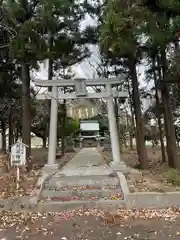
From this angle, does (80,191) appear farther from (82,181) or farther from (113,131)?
(113,131)

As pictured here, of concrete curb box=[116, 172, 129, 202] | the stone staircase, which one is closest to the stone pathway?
the stone staircase

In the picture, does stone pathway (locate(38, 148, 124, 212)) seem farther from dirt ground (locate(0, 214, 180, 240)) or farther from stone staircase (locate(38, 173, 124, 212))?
dirt ground (locate(0, 214, 180, 240))

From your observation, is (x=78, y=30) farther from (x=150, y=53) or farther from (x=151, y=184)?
(x=151, y=184)

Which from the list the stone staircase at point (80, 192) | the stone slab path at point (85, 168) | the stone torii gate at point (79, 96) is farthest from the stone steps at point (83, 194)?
the stone torii gate at point (79, 96)

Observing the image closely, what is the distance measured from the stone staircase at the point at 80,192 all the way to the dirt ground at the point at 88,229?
708 millimetres

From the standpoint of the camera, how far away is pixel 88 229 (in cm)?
548

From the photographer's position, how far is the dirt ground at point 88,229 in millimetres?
5070

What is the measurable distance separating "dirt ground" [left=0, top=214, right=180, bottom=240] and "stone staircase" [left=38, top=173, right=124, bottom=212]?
27.9 inches

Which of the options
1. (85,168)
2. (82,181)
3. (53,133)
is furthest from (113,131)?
(82,181)

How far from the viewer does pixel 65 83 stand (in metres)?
11.2

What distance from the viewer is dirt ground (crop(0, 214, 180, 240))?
5.07 meters

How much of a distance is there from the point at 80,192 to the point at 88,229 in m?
2.29

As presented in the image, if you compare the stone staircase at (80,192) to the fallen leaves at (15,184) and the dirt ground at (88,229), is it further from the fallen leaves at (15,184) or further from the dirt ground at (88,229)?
the dirt ground at (88,229)

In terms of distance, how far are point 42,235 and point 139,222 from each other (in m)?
1.92
